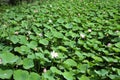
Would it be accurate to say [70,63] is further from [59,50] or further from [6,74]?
[6,74]

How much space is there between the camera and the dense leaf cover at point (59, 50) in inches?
81.9

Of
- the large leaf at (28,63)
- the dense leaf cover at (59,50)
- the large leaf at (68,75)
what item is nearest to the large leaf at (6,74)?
the dense leaf cover at (59,50)

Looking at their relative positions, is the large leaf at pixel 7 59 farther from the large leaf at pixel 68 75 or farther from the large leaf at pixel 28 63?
the large leaf at pixel 68 75

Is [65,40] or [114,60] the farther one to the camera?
[65,40]

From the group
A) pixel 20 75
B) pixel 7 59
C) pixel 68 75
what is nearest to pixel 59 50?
pixel 68 75

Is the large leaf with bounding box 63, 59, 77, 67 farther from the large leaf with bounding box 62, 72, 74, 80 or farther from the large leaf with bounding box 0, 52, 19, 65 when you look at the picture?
the large leaf with bounding box 0, 52, 19, 65

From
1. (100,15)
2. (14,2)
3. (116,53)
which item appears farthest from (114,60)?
(14,2)

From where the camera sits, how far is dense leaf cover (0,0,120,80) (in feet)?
6.82

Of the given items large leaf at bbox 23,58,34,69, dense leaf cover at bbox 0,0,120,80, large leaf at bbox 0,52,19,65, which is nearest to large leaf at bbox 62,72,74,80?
dense leaf cover at bbox 0,0,120,80

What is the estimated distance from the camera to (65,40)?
9.82 feet

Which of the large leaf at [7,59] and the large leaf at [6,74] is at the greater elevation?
the large leaf at [7,59]

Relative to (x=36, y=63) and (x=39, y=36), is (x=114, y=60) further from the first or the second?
(x=39, y=36)

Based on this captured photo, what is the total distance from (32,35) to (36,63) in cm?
75

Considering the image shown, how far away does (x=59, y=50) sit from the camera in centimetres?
263
